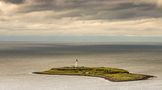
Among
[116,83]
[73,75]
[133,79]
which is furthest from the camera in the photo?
[73,75]

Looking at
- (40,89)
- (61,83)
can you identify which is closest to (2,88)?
(40,89)

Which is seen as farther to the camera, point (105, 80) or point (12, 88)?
point (105, 80)

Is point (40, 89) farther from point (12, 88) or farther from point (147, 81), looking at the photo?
point (147, 81)

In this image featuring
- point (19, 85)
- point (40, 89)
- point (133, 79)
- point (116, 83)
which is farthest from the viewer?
point (133, 79)

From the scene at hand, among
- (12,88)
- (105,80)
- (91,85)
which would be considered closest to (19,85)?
(12,88)

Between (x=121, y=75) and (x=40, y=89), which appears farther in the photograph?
(x=121, y=75)

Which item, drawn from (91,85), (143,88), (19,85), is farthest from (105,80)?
(19,85)

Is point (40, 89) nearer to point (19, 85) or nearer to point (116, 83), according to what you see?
point (19, 85)

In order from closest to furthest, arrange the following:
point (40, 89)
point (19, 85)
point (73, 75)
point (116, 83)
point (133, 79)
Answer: point (40, 89), point (19, 85), point (116, 83), point (133, 79), point (73, 75)
